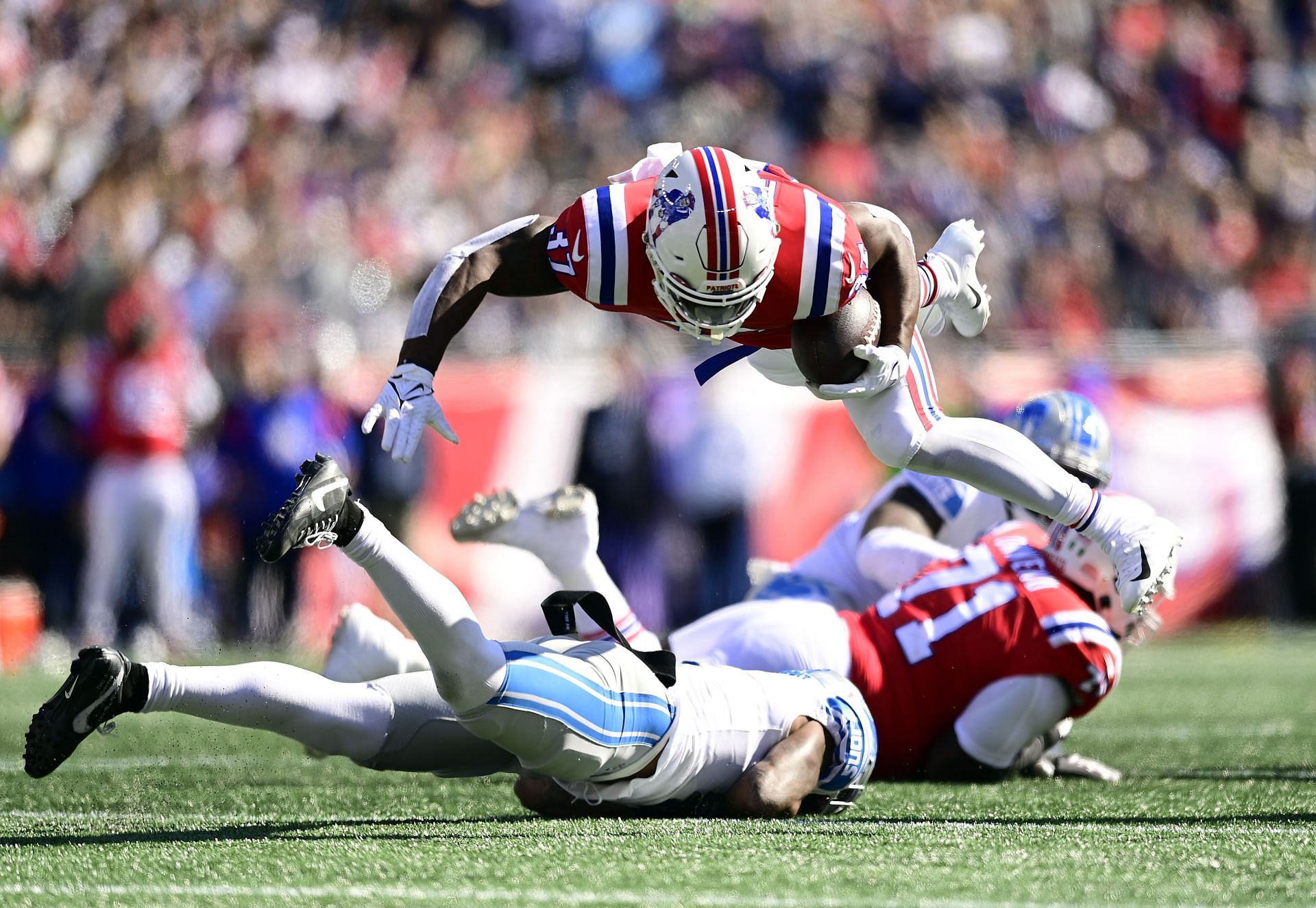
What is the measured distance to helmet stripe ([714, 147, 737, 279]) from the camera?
393cm

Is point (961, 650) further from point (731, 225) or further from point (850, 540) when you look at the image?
point (731, 225)

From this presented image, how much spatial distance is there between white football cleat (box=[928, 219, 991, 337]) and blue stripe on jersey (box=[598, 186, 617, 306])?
130 centimetres

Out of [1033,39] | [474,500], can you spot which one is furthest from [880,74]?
Answer: [474,500]

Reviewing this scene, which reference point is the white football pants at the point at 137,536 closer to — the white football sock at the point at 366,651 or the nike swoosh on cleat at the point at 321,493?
the white football sock at the point at 366,651

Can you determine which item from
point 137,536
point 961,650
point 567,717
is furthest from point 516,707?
point 137,536

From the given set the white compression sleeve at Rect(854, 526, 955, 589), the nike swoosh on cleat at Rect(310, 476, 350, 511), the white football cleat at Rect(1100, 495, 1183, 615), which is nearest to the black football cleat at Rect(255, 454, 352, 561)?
the nike swoosh on cleat at Rect(310, 476, 350, 511)

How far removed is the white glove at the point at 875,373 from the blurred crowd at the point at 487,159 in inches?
236

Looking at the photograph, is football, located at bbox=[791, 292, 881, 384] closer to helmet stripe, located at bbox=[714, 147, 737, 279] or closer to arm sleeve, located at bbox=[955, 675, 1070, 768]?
helmet stripe, located at bbox=[714, 147, 737, 279]

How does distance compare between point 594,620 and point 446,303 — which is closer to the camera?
point 594,620

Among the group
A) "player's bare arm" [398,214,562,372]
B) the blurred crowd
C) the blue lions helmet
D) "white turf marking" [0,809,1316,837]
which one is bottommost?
"white turf marking" [0,809,1316,837]

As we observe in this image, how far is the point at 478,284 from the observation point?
4.30m

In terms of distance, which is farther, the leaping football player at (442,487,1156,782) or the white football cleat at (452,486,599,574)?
the white football cleat at (452,486,599,574)

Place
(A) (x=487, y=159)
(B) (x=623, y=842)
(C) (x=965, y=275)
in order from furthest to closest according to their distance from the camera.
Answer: (A) (x=487, y=159) → (C) (x=965, y=275) → (B) (x=623, y=842)

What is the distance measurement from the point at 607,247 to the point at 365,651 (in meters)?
1.22
